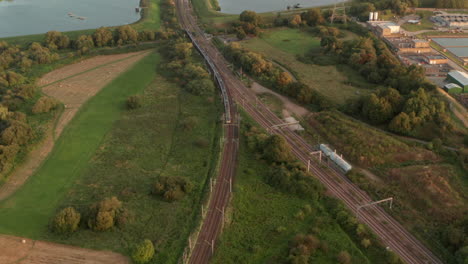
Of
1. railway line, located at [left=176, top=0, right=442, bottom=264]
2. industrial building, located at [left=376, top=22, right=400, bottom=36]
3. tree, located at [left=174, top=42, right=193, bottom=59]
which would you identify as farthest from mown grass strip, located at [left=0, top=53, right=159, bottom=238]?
industrial building, located at [left=376, top=22, right=400, bottom=36]

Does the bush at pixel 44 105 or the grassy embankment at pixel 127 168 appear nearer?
the grassy embankment at pixel 127 168

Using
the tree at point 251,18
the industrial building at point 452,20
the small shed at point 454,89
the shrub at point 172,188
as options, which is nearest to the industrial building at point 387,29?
the industrial building at point 452,20

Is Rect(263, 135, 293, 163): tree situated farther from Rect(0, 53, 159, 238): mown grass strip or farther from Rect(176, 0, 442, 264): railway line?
Rect(0, 53, 159, 238): mown grass strip

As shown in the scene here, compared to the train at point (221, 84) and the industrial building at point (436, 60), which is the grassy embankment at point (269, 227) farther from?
the industrial building at point (436, 60)

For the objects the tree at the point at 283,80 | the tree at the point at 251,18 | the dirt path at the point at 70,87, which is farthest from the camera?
the tree at the point at 251,18

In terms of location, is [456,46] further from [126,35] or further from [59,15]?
[59,15]

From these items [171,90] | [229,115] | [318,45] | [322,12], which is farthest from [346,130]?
[322,12]

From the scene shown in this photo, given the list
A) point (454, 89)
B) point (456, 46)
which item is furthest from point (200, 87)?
point (456, 46)
